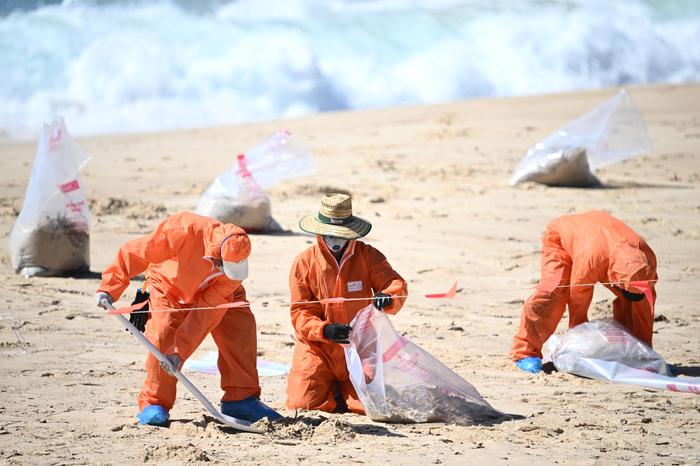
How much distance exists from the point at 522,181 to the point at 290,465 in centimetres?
747

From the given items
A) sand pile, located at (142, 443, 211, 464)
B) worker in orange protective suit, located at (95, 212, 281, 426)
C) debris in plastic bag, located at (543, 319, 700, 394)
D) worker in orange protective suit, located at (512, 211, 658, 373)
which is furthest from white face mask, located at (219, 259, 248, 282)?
debris in plastic bag, located at (543, 319, 700, 394)

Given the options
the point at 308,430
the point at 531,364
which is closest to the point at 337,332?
the point at 308,430

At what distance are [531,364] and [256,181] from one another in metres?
3.89

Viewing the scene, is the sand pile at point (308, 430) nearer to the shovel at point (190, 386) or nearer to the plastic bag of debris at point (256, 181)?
the shovel at point (190, 386)

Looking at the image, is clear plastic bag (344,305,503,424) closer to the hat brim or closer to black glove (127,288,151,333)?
the hat brim

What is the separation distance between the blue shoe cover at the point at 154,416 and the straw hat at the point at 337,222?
1.09 meters

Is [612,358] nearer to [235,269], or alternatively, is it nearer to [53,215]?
[235,269]

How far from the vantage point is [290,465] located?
4430mm

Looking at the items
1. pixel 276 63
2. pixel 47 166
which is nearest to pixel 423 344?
Answer: pixel 47 166

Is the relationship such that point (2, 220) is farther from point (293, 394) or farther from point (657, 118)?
point (657, 118)

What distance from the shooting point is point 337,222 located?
5.27m

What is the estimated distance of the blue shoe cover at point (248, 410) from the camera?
506 centimetres

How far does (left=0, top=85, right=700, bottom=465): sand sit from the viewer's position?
476cm

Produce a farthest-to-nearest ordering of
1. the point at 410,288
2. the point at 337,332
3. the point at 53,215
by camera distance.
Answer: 1. the point at 410,288
2. the point at 53,215
3. the point at 337,332
